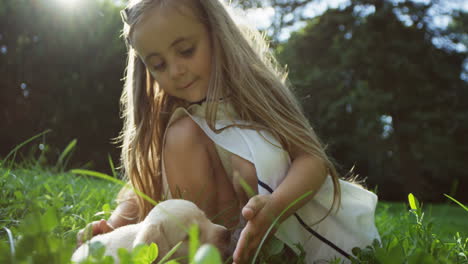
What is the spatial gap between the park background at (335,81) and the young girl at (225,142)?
4.30 m

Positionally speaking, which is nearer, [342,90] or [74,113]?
[74,113]

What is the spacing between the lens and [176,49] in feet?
6.56

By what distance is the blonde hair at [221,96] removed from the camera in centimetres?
195

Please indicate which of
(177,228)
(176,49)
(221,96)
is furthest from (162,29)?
(177,228)

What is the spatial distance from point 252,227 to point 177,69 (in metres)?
0.98

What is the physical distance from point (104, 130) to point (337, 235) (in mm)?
6116

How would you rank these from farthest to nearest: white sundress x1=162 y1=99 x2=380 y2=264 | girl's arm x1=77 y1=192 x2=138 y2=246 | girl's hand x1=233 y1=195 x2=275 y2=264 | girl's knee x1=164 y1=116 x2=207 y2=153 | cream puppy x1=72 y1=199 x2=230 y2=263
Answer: girl's knee x1=164 y1=116 x2=207 y2=153 → girl's arm x1=77 y1=192 x2=138 y2=246 → white sundress x1=162 y1=99 x2=380 y2=264 → cream puppy x1=72 y1=199 x2=230 y2=263 → girl's hand x1=233 y1=195 x2=275 y2=264

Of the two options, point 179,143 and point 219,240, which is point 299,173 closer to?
point 219,240

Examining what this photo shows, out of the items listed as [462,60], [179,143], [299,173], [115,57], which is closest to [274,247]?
[299,173]

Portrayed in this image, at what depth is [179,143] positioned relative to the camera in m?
2.00

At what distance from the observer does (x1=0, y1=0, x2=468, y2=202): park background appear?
6.62m

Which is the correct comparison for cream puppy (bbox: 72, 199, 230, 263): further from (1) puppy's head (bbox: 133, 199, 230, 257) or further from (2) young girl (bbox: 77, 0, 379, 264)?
(2) young girl (bbox: 77, 0, 379, 264)

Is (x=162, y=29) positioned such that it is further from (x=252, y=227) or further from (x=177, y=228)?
(x=252, y=227)

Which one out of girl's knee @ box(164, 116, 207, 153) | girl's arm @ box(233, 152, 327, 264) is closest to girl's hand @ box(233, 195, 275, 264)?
girl's arm @ box(233, 152, 327, 264)
